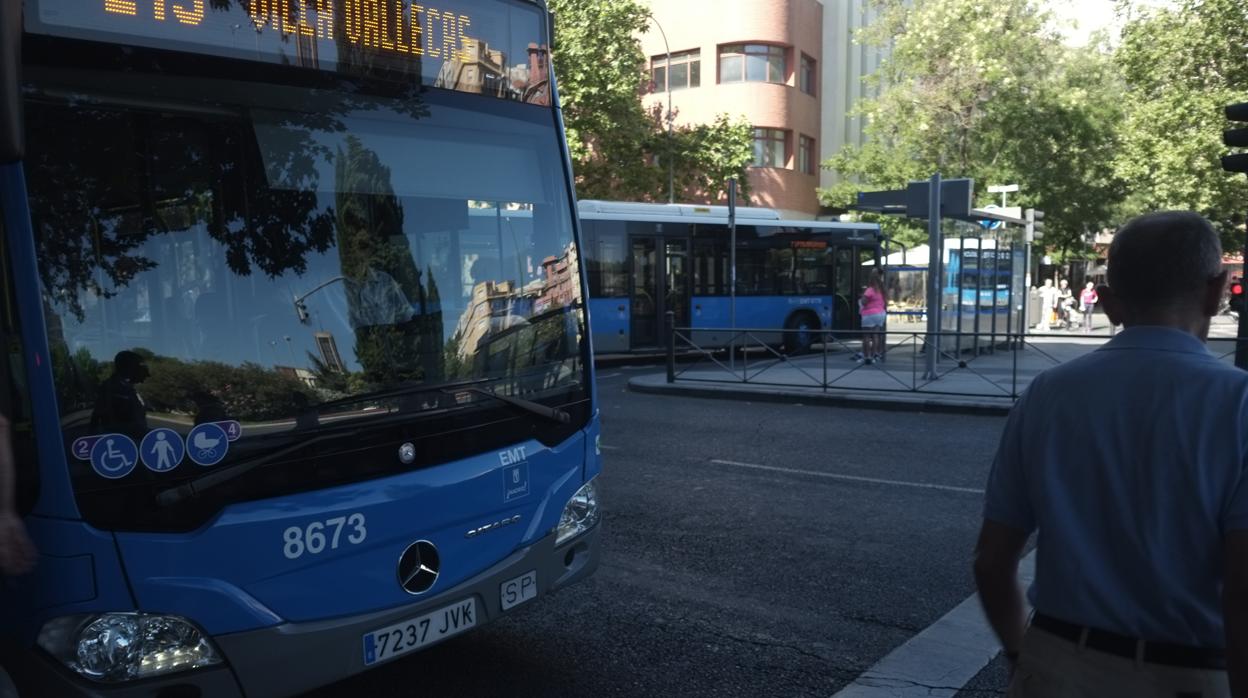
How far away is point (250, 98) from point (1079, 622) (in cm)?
283

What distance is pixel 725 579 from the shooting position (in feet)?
18.2

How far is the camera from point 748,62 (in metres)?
37.1

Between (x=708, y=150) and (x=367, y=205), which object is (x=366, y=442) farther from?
(x=708, y=150)

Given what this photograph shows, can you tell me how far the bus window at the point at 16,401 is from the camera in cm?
273

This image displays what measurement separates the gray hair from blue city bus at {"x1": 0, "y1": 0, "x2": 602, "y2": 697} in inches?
92.0

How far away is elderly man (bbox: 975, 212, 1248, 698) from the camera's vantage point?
1768mm

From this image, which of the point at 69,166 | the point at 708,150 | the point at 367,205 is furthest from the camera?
the point at 708,150

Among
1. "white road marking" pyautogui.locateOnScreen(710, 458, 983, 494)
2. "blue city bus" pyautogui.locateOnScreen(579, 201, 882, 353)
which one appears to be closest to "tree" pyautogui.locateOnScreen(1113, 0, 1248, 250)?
"blue city bus" pyautogui.locateOnScreen(579, 201, 882, 353)

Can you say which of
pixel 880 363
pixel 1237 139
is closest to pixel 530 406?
pixel 1237 139

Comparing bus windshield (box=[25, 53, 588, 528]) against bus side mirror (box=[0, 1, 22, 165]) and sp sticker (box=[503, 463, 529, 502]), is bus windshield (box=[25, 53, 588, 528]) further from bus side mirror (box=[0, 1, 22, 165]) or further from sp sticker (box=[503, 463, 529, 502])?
bus side mirror (box=[0, 1, 22, 165])

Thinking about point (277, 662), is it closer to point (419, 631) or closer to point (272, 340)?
point (419, 631)

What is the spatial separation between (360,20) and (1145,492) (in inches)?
116

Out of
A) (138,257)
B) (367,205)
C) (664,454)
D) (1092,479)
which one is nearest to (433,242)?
(367,205)

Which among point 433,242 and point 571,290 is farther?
point 571,290
